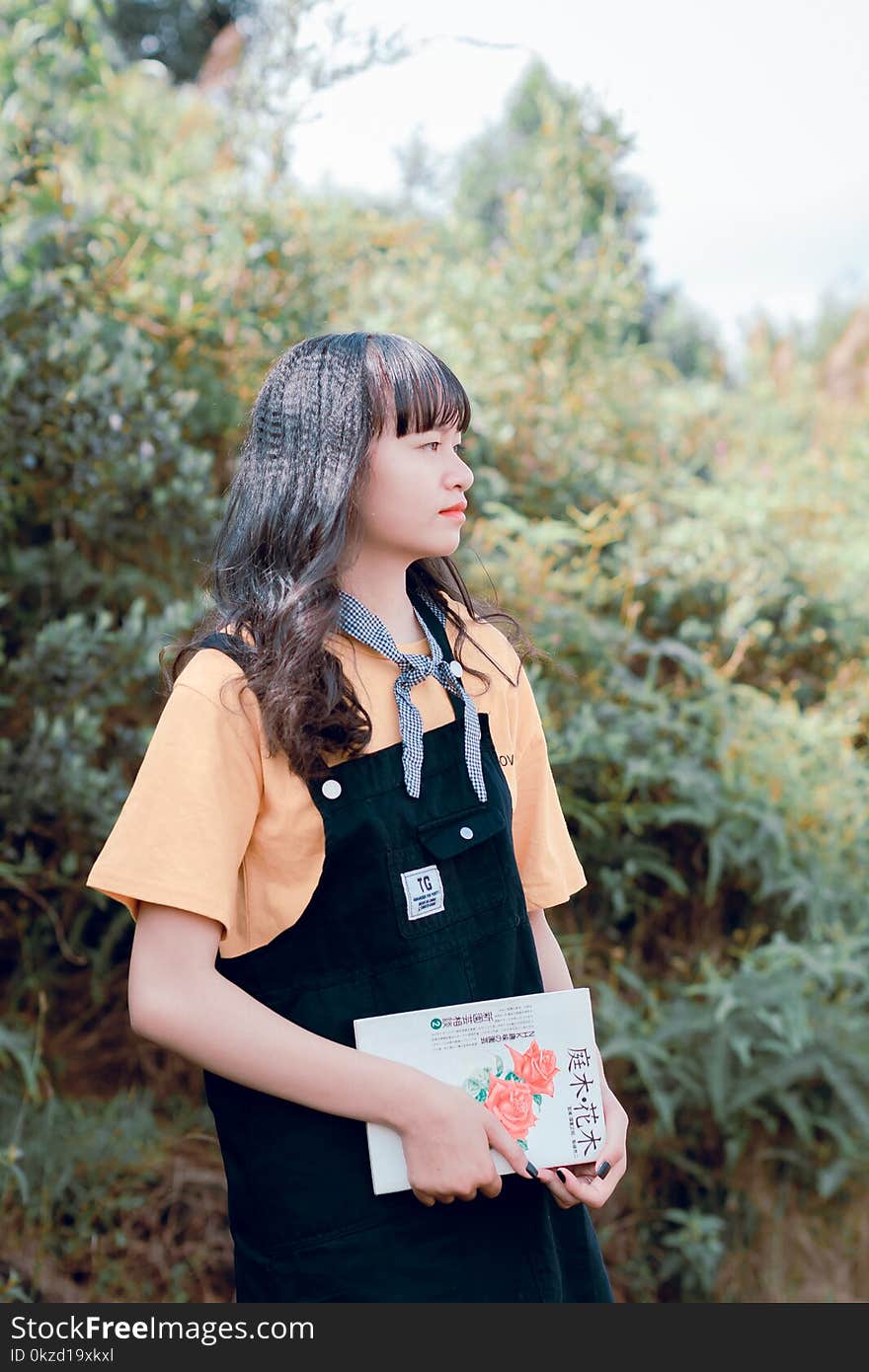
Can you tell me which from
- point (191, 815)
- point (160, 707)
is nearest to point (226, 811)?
point (191, 815)

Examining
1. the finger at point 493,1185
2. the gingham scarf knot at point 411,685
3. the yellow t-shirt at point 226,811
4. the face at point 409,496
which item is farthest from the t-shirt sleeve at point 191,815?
the finger at point 493,1185

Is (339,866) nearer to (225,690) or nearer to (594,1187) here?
(225,690)

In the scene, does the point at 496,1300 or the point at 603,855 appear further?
the point at 603,855

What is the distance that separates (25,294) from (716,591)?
90.3 inches

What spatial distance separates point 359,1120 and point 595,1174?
0.29 meters

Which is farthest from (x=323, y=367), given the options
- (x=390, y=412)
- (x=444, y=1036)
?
(x=444, y=1036)

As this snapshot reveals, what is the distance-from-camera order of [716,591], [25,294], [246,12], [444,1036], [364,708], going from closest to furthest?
[444,1036]
[364,708]
[25,294]
[716,591]
[246,12]

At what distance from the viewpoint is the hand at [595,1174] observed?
4.58 ft

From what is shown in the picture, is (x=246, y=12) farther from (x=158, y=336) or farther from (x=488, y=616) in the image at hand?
(x=488, y=616)

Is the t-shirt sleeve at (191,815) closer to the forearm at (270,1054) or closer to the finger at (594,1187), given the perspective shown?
the forearm at (270,1054)

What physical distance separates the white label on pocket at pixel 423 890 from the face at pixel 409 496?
0.40m

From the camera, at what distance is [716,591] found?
13.4 ft

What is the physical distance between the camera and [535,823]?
68.0 inches

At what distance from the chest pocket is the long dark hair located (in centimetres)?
14
